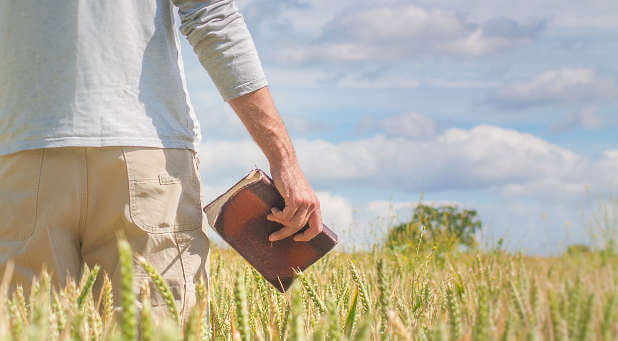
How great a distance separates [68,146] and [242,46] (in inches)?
29.9

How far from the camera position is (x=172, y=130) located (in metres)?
2.46

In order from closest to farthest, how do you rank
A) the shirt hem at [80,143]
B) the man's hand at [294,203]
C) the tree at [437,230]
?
the shirt hem at [80,143]
the man's hand at [294,203]
the tree at [437,230]

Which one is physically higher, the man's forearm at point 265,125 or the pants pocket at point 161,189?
the man's forearm at point 265,125

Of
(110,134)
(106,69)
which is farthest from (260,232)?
(106,69)

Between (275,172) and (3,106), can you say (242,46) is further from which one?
(3,106)

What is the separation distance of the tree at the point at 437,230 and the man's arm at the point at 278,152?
3.78m

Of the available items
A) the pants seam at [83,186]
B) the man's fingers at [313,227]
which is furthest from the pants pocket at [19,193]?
the man's fingers at [313,227]

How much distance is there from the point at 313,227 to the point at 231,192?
36cm

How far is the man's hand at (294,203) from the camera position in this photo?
2404 millimetres

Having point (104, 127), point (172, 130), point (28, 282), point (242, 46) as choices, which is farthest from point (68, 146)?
point (242, 46)

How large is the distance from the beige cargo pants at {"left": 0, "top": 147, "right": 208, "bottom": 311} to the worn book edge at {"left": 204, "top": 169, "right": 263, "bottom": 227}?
0.12 meters

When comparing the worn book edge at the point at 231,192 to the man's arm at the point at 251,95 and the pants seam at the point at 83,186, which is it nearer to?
the man's arm at the point at 251,95

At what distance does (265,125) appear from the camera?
2428mm

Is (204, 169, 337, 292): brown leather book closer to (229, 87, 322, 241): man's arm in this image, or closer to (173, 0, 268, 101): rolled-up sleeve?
Answer: (229, 87, 322, 241): man's arm
